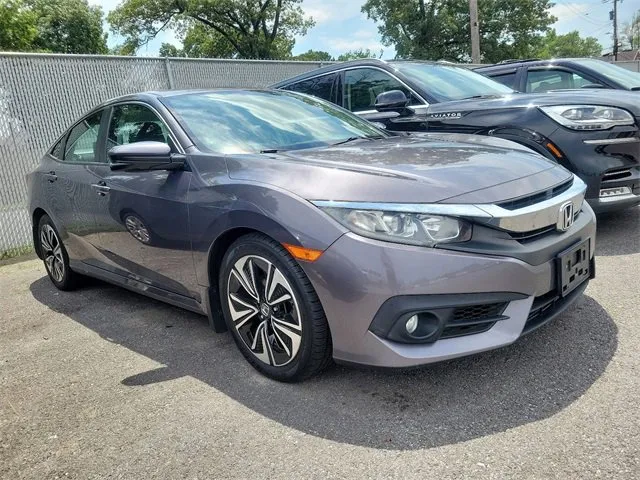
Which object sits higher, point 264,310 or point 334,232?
point 334,232

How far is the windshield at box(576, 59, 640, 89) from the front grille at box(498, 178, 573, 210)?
4.36 m

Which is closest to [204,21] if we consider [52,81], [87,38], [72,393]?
[87,38]

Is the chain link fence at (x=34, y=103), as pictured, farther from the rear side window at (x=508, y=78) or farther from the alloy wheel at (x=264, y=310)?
the alloy wheel at (x=264, y=310)

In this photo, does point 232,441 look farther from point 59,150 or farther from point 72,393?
point 59,150

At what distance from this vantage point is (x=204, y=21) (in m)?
33.5

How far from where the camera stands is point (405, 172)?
245 cm

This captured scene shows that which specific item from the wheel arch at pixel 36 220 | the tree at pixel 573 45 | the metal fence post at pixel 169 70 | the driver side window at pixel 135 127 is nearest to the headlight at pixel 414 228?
the driver side window at pixel 135 127

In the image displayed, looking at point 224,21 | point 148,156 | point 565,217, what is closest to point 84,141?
point 148,156

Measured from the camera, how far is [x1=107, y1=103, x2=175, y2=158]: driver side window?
333 centimetres

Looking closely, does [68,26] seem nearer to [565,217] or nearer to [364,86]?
[364,86]

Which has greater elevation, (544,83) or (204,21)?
(204,21)

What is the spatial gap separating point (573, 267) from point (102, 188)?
2.89 metres

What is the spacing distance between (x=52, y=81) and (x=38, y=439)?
17.8ft

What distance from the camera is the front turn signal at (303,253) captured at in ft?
7.59
